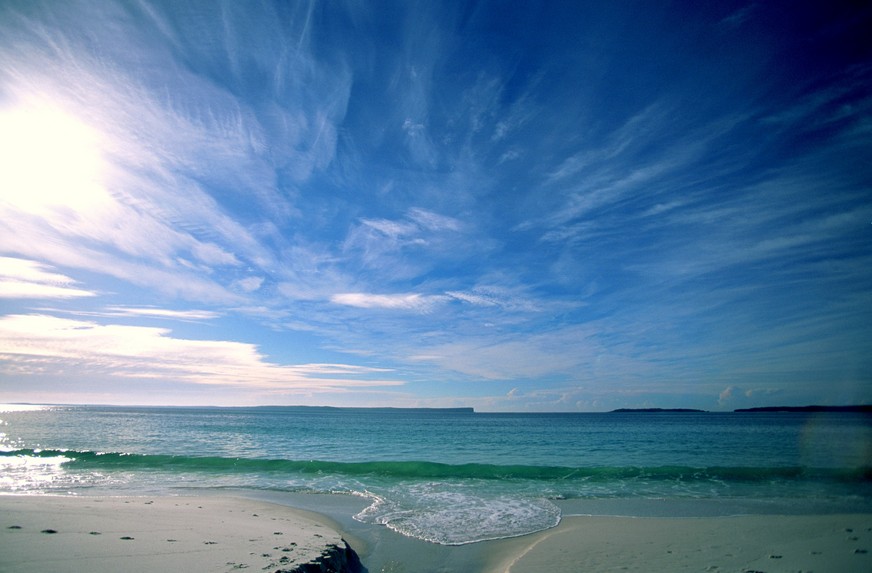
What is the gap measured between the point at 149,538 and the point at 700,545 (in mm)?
11560

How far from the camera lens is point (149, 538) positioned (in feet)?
23.8

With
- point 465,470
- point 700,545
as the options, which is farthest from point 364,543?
point 465,470

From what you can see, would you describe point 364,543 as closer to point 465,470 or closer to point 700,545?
point 700,545

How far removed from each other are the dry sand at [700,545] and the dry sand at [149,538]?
4.33 metres

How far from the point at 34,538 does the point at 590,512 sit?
530 inches

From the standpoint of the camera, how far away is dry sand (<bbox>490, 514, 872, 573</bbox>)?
25.1 feet

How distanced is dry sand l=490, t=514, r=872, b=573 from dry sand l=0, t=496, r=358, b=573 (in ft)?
14.2

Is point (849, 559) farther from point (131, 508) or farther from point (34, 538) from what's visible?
point (131, 508)

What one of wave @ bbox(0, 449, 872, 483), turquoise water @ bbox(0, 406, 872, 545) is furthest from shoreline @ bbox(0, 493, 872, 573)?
wave @ bbox(0, 449, 872, 483)

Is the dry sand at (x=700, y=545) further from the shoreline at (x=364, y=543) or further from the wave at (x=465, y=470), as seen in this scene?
the wave at (x=465, y=470)

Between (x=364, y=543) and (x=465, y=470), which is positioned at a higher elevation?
(x=364, y=543)

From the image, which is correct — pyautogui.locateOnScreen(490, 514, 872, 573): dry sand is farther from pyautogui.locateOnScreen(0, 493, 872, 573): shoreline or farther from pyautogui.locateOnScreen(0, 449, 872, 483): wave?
pyautogui.locateOnScreen(0, 449, 872, 483): wave

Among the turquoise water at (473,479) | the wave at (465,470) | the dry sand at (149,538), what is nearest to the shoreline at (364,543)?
the dry sand at (149,538)

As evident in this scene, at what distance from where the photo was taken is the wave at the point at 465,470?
1912 centimetres
